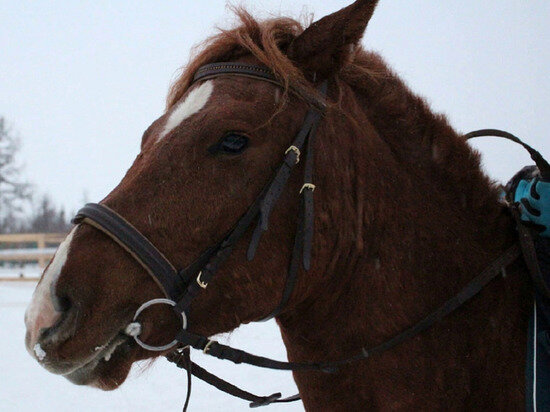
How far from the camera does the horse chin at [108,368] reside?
1731mm

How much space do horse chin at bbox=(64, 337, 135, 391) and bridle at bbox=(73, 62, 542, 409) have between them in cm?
8

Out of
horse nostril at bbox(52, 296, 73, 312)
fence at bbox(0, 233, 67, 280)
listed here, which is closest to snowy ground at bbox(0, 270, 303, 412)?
horse nostril at bbox(52, 296, 73, 312)

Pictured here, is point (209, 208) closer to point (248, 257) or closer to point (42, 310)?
point (248, 257)

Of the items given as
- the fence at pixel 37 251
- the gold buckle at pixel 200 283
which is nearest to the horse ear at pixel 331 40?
the gold buckle at pixel 200 283

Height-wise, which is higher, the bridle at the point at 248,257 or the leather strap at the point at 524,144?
the leather strap at the point at 524,144

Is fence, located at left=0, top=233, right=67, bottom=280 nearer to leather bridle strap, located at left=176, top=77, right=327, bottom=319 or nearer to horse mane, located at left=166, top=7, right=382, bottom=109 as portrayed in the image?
horse mane, located at left=166, top=7, right=382, bottom=109

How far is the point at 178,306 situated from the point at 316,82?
1.07 meters

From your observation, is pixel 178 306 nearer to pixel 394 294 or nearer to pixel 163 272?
pixel 163 272

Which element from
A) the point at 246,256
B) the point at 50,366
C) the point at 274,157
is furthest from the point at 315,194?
the point at 50,366

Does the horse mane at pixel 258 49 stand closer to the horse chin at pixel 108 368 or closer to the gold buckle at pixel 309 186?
the gold buckle at pixel 309 186

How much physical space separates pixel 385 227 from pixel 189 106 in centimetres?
94

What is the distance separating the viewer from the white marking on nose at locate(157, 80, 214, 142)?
1941mm

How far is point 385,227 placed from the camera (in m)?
2.10

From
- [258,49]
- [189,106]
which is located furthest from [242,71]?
[189,106]
